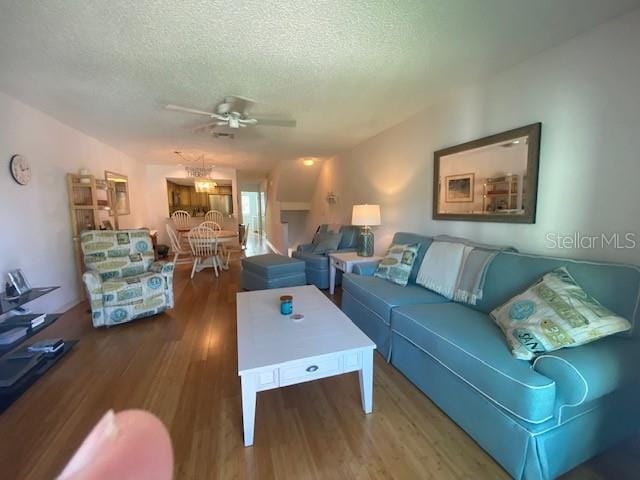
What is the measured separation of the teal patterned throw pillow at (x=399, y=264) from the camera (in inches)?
100.0

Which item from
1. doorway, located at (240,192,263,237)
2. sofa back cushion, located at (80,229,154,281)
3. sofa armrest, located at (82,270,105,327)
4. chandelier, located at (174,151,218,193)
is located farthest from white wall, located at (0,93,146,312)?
doorway, located at (240,192,263,237)

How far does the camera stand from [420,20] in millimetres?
1540

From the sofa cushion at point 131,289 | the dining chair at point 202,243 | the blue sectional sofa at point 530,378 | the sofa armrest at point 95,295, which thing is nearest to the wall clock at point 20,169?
the sofa armrest at point 95,295

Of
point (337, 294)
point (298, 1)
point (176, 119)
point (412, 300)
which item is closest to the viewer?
point (298, 1)

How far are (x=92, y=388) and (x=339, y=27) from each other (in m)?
2.79

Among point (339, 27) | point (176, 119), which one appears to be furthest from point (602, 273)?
point (176, 119)

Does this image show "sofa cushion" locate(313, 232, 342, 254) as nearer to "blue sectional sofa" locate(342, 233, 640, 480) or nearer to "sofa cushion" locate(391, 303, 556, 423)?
"sofa cushion" locate(391, 303, 556, 423)

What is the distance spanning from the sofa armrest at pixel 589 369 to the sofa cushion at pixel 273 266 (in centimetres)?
280

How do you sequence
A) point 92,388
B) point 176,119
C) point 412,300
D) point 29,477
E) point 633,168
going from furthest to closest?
point 176,119
point 412,300
point 92,388
point 633,168
point 29,477

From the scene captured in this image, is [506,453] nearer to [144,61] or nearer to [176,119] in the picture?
[144,61]

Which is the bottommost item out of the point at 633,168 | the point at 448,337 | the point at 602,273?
the point at 448,337

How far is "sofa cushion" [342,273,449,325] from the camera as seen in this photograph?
215 centimetres

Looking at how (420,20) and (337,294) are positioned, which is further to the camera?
(337,294)

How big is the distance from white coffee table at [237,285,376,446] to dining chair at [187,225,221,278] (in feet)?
10.0
